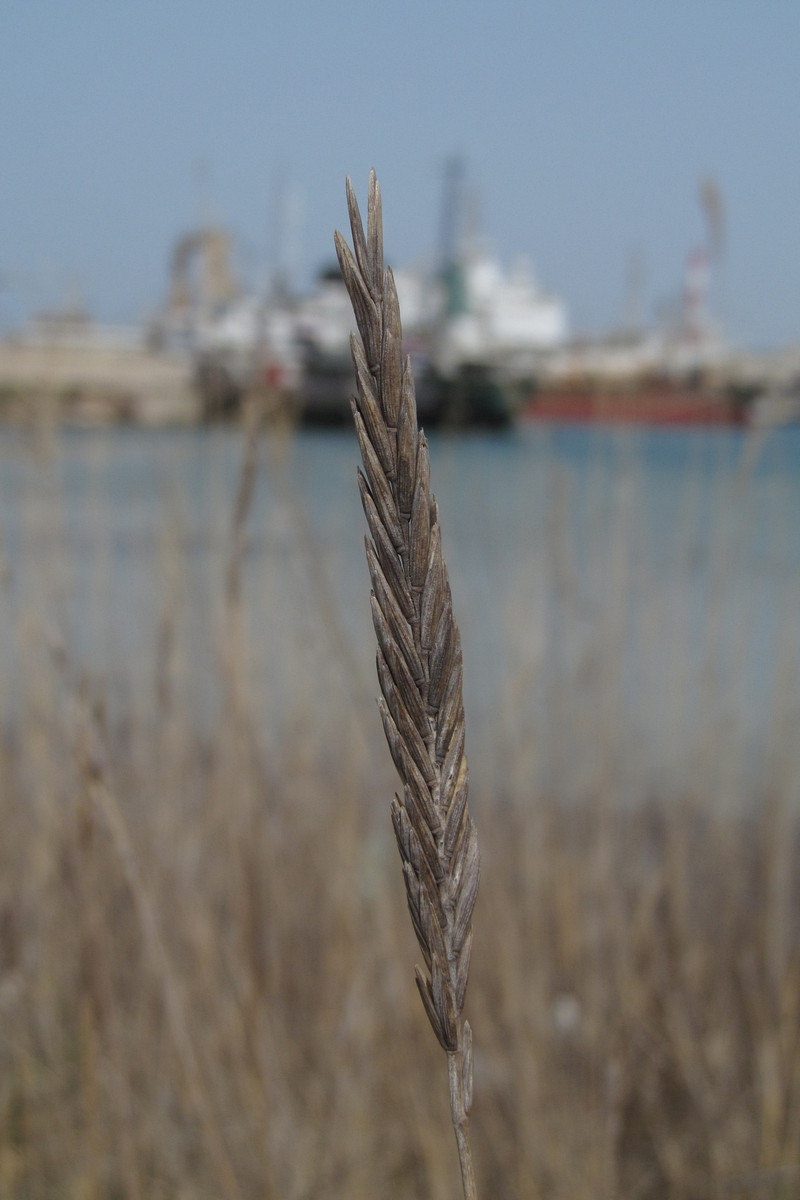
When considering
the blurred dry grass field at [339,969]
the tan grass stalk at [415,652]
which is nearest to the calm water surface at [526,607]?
→ the blurred dry grass field at [339,969]

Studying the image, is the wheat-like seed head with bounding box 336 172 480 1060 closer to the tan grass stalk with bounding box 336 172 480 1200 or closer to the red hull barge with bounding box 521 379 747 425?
the tan grass stalk with bounding box 336 172 480 1200

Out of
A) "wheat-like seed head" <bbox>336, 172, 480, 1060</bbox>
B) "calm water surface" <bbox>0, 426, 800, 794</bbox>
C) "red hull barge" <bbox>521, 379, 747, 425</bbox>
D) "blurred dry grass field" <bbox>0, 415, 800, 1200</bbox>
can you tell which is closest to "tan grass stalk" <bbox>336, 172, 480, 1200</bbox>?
"wheat-like seed head" <bbox>336, 172, 480, 1060</bbox>

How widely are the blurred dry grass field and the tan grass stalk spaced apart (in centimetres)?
50

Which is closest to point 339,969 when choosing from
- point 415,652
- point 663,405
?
point 415,652

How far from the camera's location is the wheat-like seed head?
210mm

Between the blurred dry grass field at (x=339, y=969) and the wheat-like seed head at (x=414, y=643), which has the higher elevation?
the wheat-like seed head at (x=414, y=643)

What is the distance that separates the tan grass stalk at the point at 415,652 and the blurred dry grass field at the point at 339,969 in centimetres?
50

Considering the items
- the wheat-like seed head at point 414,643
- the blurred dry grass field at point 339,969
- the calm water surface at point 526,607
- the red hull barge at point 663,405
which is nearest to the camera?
the wheat-like seed head at point 414,643

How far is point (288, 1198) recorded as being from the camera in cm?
94

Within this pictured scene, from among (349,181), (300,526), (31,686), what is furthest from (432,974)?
(31,686)

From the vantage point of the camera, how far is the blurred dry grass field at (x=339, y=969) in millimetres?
989

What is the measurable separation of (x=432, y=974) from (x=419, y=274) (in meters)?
2.42

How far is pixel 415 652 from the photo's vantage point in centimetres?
22

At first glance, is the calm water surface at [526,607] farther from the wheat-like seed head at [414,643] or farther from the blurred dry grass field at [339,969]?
the wheat-like seed head at [414,643]
